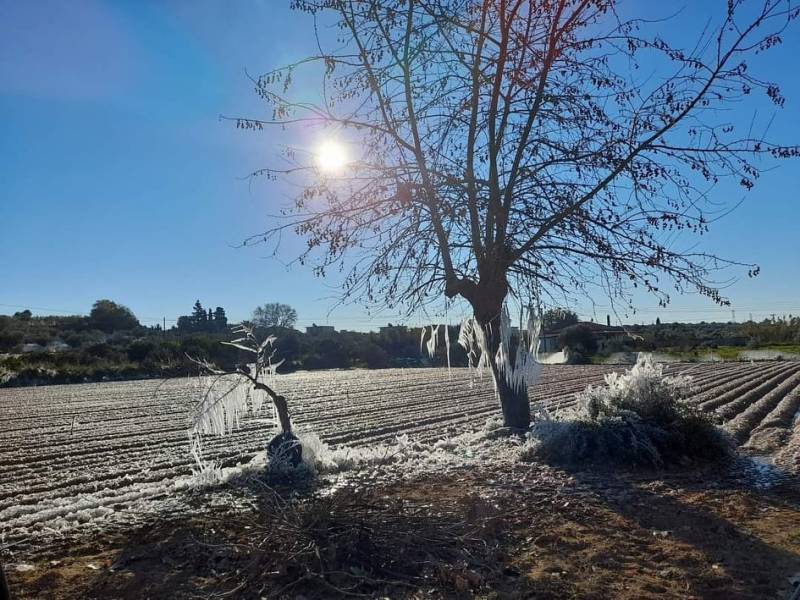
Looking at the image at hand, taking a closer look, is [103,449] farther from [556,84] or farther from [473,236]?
[556,84]

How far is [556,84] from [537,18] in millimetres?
935

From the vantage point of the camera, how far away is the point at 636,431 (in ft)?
25.8

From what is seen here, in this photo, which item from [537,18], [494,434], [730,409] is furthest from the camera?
[730,409]

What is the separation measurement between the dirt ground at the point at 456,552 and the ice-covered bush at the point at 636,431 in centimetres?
153

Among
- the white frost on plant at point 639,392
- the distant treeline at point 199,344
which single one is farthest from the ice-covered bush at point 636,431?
the distant treeline at point 199,344

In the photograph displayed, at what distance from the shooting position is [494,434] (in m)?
10.3

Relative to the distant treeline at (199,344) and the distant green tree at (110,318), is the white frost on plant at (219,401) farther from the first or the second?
the distant green tree at (110,318)

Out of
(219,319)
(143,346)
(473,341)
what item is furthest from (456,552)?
(219,319)

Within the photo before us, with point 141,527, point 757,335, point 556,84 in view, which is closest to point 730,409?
point 556,84

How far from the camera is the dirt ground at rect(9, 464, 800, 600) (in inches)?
162

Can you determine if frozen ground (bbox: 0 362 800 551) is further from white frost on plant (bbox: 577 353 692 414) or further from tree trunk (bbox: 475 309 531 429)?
white frost on plant (bbox: 577 353 692 414)

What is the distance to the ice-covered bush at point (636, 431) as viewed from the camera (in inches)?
309

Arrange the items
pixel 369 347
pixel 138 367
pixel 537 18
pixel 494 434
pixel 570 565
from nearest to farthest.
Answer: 1. pixel 570 565
2. pixel 537 18
3. pixel 494 434
4. pixel 138 367
5. pixel 369 347

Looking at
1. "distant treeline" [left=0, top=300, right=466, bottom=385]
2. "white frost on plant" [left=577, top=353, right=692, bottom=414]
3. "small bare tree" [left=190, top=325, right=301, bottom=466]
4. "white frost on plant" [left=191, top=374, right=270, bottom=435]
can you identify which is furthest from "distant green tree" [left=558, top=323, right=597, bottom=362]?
"white frost on plant" [left=191, top=374, right=270, bottom=435]
